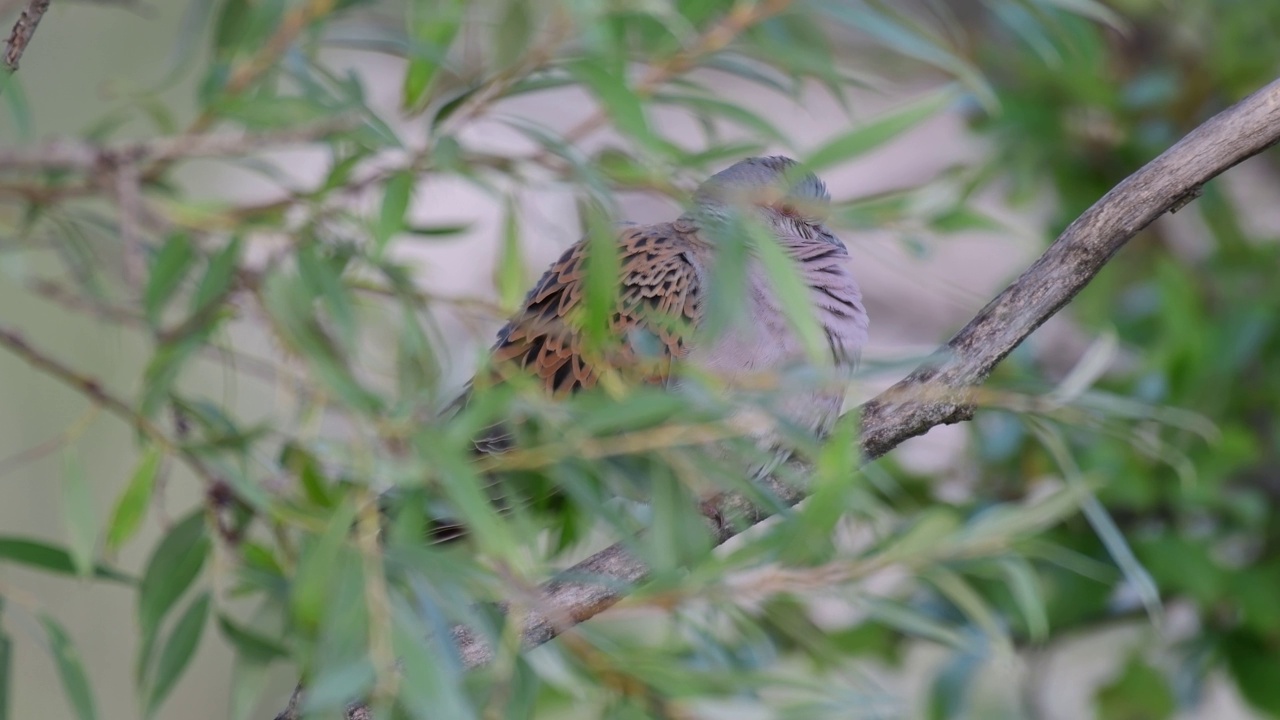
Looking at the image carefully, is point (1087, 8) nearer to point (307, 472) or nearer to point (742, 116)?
point (742, 116)

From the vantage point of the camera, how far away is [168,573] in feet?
4.22

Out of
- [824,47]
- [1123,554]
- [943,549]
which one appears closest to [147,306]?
[824,47]

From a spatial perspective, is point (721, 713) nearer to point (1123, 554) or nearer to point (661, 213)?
point (1123, 554)

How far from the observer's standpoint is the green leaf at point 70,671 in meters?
1.17

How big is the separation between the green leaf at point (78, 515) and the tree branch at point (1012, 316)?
216 millimetres

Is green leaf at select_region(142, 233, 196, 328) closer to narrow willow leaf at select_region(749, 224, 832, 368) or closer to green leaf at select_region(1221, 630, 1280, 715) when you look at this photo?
narrow willow leaf at select_region(749, 224, 832, 368)

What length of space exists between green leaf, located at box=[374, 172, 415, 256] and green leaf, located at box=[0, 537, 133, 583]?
46cm

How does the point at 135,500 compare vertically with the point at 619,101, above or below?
below

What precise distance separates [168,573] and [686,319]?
0.60 metres

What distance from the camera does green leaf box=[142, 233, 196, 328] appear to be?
3.88 ft

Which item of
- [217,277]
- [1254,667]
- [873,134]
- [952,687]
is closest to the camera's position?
[873,134]

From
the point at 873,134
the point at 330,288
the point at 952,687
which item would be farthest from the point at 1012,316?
the point at 952,687

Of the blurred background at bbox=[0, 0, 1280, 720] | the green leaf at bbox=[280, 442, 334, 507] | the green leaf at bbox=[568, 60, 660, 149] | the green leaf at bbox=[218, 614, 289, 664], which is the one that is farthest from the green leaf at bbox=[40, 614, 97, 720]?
the green leaf at bbox=[568, 60, 660, 149]

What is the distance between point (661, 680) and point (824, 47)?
25.9 inches
